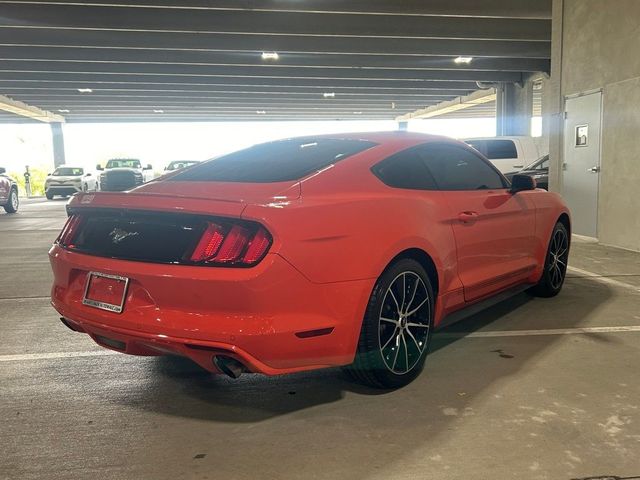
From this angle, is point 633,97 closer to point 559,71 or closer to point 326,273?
point 559,71

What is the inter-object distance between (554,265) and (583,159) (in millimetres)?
5272

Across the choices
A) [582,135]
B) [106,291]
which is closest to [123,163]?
[582,135]

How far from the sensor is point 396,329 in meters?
3.21

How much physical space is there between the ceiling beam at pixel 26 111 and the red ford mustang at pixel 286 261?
28044 millimetres

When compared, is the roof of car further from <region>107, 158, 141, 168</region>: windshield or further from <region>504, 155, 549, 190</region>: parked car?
<region>107, 158, 141, 168</region>: windshield

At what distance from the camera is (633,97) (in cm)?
830

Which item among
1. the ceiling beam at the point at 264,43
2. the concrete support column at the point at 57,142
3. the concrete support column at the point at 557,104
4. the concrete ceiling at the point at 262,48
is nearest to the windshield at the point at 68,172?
the concrete ceiling at the point at 262,48

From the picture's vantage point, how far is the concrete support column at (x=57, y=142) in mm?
37647

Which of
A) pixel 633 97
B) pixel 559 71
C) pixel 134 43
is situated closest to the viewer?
pixel 633 97

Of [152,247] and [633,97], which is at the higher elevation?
[633,97]

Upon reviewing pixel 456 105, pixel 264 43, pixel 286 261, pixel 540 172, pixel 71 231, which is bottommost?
pixel 286 261

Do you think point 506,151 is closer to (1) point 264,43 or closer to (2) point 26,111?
(1) point 264,43

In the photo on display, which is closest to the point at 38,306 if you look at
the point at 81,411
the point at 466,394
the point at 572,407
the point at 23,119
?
the point at 81,411

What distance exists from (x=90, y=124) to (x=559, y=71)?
35.9 m
